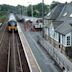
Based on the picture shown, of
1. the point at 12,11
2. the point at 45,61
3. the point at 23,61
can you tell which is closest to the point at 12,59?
the point at 23,61

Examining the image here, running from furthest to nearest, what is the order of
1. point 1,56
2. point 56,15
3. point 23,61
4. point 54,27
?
point 56,15, point 54,27, point 1,56, point 23,61

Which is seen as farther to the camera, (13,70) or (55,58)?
(55,58)

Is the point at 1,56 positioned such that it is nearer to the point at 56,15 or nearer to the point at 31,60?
the point at 31,60

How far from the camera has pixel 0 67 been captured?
70.6ft

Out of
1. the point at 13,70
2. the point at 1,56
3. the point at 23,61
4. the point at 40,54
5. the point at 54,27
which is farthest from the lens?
the point at 54,27

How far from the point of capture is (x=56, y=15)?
46000 millimetres

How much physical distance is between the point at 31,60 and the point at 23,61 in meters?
1.50

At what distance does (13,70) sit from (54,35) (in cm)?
1488

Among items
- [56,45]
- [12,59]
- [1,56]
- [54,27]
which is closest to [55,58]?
[12,59]

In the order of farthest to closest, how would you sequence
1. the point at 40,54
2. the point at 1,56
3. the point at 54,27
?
the point at 54,27, the point at 40,54, the point at 1,56

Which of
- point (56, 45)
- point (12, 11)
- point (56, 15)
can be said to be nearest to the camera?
point (56, 45)

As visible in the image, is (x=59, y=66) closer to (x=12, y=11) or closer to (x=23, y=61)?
(x=23, y=61)

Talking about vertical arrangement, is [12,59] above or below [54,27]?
below

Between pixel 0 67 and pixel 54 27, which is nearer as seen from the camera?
pixel 0 67
